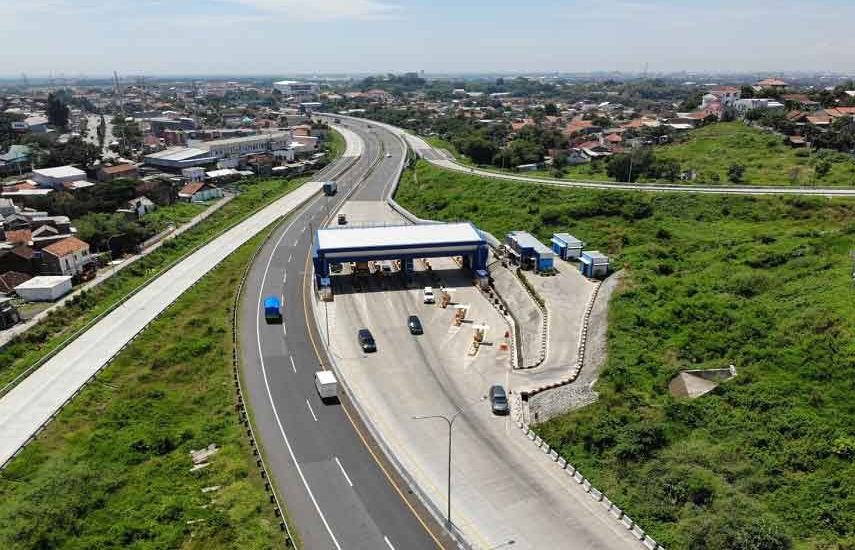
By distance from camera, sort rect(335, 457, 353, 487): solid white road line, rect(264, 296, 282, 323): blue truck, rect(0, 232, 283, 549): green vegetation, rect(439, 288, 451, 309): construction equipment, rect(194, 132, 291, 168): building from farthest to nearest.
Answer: rect(194, 132, 291, 168): building, rect(439, 288, 451, 309): construction equipment, rect(264, 296, 282, 323): blue truck, rect(335, 457, 353, 487): solid white road line, rect(0, 232, 283, 549): green vegetation

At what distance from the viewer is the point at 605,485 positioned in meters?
32.9

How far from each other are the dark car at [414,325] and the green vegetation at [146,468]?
16.1 m

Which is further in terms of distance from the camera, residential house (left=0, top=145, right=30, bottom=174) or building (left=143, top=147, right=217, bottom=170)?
building (left=143, top=147, right=217, bottom=170)

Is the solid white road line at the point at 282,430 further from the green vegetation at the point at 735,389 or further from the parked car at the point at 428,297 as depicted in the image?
the parked car at the point at 428,297

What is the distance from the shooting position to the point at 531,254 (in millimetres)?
63969

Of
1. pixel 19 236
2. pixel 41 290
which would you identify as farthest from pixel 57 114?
pixel 41 290

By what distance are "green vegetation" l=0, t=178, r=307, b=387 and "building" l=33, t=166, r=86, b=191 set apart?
101 ft

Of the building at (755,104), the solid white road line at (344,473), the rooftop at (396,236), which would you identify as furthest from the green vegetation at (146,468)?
the building at (755,104)

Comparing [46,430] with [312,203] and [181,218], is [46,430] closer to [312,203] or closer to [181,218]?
[181,218]

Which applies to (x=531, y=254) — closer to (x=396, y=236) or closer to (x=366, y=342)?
(x=396, y=236)

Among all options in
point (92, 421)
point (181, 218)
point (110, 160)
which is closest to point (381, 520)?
point (92, 421)

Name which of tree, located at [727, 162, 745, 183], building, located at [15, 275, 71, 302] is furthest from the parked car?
tree, located at [727, 162, 745, 183]

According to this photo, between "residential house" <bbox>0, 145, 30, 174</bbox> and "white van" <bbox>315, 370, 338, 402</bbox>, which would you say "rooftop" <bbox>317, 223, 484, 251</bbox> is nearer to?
"white van" <bbox>315, 370, 338, 402</bbox>

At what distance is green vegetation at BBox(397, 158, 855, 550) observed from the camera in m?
30.0
